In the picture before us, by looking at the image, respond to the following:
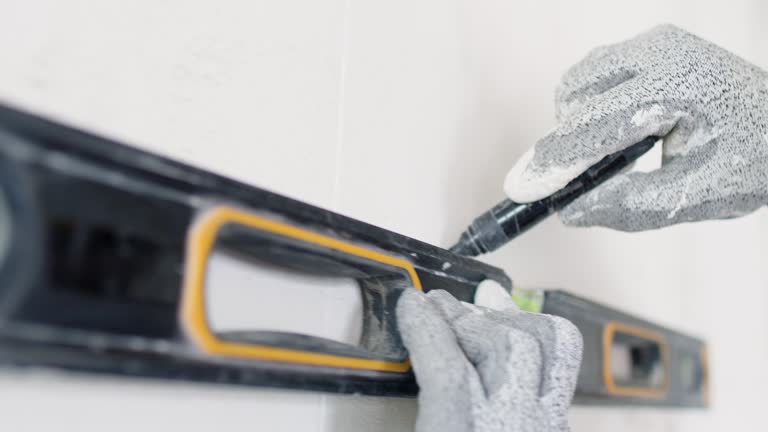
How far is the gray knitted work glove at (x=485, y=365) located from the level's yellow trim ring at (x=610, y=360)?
14.7 inches

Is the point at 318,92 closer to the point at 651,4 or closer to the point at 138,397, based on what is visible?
the point at 138,397

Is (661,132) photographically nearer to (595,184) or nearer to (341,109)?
(595,184)

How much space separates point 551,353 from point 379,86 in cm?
32

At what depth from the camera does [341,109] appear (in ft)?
1.94

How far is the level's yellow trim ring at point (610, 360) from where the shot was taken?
857mm

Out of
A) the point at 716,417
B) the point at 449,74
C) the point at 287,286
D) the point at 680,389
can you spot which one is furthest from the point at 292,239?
the point at 716,417

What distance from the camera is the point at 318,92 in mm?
571

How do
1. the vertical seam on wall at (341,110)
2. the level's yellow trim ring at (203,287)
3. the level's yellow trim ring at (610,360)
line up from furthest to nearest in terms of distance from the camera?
the level's yellow trim ring at (610,360) → the vertical seam on wall at (341,110) → the level's yellow trim ring at (203,287)

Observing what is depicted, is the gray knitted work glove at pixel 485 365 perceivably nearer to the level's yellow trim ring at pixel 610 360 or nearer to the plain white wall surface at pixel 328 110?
the plain white wall surface at pixel 328 110

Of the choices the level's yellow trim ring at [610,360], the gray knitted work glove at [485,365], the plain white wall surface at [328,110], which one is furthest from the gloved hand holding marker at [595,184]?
the level's yellow trim ring at [610,360]

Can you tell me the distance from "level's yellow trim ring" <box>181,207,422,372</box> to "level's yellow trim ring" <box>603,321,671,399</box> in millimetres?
527

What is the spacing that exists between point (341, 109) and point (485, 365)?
0.28 meters

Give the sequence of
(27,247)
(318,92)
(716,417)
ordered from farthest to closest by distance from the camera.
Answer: (716,417) < (318,92) < (27,247)

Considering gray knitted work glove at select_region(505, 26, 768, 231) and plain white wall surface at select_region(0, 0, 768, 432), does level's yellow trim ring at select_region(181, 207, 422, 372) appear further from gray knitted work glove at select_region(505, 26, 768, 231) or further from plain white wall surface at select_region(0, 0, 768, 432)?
gray knitted work glove at select_region(505, 26, 768, 231)
